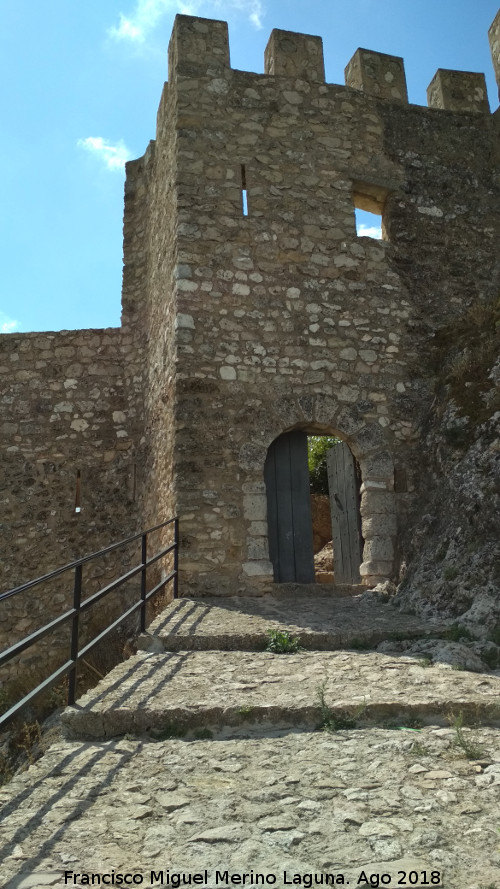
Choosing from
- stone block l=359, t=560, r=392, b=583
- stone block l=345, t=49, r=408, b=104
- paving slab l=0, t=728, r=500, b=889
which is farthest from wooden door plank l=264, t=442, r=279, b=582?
stone block l=345, t=49, r=408, b=104

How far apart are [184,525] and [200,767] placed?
358 centimetres

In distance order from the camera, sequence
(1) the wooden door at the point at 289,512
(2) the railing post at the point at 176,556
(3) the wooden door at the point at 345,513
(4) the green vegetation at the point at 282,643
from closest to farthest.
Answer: (4) the green vegetation at the point at 282,643 → (2) the railing post at the point at 176,556 → (1) the wooden door at the point at 289,512 → (3) the wooden door at the point at 345,513

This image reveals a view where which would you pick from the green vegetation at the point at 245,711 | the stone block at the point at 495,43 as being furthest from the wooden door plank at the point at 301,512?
the stone block at the point at 495,43

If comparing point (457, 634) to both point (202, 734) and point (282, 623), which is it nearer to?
point (282, 623)

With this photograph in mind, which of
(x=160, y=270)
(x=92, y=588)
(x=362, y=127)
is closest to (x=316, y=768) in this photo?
(x=92, y=588)

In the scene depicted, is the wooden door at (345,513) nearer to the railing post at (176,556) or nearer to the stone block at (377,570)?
the stone block at (377,570)

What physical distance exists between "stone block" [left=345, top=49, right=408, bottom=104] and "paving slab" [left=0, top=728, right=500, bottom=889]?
779 cm

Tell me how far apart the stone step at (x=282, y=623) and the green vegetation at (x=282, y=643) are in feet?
0.19

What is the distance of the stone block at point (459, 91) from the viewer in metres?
8.84

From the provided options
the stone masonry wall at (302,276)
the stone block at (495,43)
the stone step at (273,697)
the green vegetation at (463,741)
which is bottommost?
the green vegetation at (463,741)

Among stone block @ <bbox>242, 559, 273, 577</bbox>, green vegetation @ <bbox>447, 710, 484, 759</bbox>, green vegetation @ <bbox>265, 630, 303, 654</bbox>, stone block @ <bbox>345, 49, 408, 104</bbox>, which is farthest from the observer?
stone block @ <bbox>345, 49, 408, 104</bbox>

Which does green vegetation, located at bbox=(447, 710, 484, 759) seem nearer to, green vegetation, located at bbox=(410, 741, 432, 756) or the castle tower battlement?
green vegetation, located at bbox=(410, 741, 432, 756)

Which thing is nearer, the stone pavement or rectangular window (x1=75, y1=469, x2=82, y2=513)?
the stone pavement

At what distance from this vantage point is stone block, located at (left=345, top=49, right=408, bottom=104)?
839 cm
